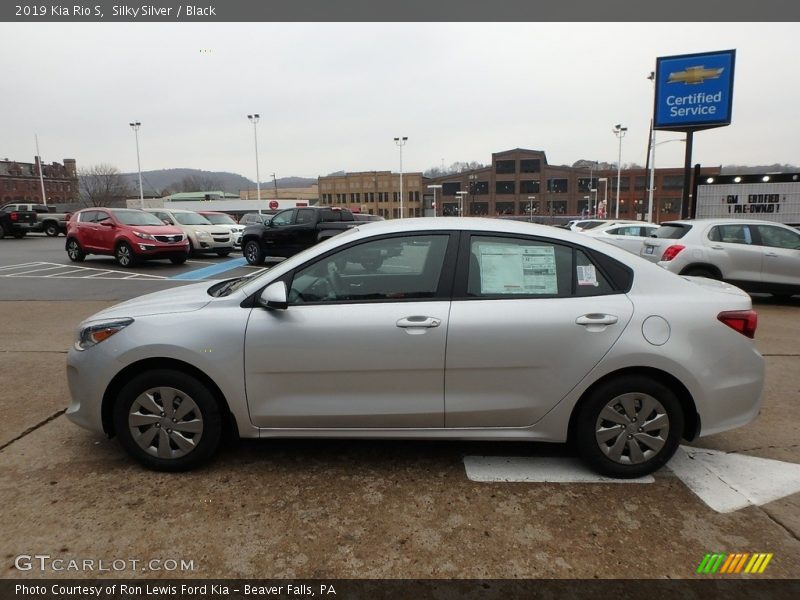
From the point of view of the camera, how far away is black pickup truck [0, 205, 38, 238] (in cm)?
2880

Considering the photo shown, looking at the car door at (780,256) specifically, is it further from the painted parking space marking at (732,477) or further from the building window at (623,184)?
the building window at (623,184)

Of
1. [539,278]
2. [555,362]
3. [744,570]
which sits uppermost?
[539,278]

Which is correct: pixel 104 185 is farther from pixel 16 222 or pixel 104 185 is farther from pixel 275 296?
pixel 275 296

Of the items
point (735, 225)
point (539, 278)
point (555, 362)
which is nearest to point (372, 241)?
point (539, 278)

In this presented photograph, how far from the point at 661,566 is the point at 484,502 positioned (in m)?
0.94

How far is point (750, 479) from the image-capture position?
3.39m

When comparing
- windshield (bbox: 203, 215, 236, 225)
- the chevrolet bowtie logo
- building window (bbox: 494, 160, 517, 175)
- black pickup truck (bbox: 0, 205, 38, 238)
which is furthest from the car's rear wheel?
building window (bbox: 494, 160, 517, 175)

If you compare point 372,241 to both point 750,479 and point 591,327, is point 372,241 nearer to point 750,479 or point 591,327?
point 591,327

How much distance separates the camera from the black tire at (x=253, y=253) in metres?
16.5

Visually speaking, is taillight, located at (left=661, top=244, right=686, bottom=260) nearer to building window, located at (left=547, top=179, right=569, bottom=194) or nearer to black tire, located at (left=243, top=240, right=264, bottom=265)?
black tire, located at (left=243, top=240, right=264, bottom=265)

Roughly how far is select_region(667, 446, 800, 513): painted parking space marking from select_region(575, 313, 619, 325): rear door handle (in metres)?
1.15

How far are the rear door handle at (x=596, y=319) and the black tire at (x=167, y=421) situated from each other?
2.30 metres

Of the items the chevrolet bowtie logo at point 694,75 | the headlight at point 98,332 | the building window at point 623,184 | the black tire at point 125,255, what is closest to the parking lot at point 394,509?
the headlight at point 98,332

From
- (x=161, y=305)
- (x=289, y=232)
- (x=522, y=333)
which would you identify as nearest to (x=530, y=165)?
(x=289, y=232)
